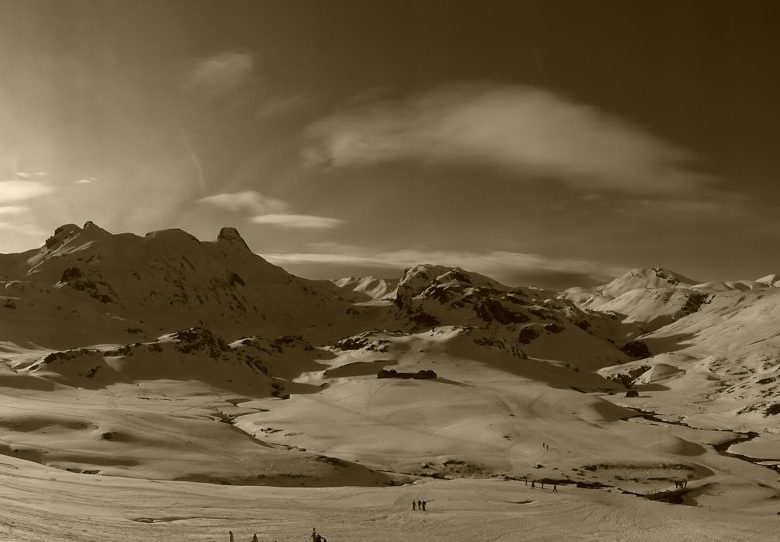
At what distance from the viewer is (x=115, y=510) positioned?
41.9 metres

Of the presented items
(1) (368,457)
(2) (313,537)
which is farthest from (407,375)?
(2) (313,537)

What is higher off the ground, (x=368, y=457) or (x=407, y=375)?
(x=407, y=375)

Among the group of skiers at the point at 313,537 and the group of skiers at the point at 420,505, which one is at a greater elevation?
the group of skiers at the point at 313,537

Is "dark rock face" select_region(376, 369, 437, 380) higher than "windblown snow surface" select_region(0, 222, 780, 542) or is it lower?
higher

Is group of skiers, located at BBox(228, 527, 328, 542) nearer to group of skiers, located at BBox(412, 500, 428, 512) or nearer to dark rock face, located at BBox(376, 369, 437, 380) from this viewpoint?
group of skiers, located at BBox(412, 500, 428, 512)

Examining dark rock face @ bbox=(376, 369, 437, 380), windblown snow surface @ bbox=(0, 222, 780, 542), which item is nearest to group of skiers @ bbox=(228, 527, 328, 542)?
windblown snow surface @ bbox=(0, 222, 780, 542)

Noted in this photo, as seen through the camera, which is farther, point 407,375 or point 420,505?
point 407,375

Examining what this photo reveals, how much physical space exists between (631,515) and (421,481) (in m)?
26.5

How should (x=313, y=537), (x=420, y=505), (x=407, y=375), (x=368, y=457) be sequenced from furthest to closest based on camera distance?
(x=407, y=375), (x=368, y=457), (x=420, y=505), (x=313, y=537)

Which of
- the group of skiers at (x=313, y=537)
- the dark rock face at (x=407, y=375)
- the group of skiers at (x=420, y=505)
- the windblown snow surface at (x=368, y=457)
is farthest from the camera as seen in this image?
the dark rock face at (x=407, y=375)

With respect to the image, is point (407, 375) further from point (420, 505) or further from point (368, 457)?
point (420, 505)

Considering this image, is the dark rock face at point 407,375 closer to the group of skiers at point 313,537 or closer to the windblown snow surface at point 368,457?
the windblown snow surface at point 368,457

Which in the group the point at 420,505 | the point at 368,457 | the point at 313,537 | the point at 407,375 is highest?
the point at 407,375

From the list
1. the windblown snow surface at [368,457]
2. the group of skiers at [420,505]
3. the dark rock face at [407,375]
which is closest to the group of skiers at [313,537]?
the windblown snow surface at [368,457]
